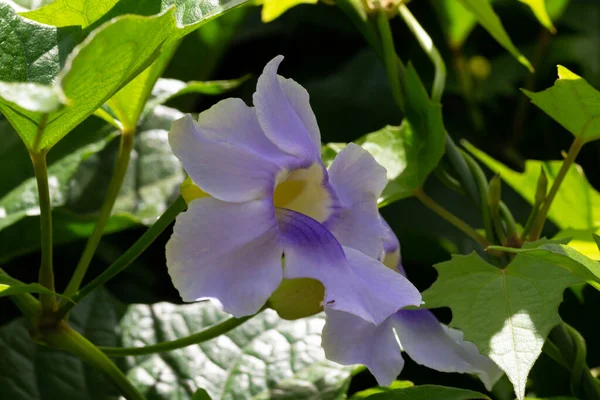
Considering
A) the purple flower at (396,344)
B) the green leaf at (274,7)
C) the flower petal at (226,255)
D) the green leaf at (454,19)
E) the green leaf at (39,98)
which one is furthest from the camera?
the green leaf at (454,19)

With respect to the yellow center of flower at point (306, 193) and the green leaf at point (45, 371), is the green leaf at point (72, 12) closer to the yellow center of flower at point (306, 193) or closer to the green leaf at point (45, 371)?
the yellow center of flower at point (306, 193)

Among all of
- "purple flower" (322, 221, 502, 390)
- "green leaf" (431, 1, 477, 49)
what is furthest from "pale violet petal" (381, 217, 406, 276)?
"green leaf" (431, 1, 477, 49)

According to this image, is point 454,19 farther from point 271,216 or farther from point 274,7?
point 271,216

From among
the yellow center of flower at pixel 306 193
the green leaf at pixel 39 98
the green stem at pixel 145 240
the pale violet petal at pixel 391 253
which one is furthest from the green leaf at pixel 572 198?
the green leaf at pixel 39 98

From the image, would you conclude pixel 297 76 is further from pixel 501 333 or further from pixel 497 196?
→ pixel 501 333

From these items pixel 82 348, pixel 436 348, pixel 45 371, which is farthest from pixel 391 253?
pixel 45 371

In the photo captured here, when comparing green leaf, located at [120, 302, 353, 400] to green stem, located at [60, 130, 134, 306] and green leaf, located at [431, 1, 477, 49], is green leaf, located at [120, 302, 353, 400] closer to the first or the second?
green stem, located at [60, 130, 134, 306]

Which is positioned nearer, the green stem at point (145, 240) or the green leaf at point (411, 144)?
the green stem at point (145, 240)
